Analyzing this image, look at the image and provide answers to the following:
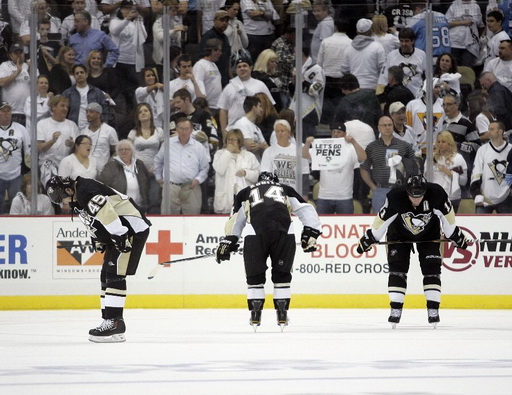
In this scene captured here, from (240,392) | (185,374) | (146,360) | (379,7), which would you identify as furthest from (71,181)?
(379,7)

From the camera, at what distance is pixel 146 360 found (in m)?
7.34

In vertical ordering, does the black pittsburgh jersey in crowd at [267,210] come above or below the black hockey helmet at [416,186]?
below

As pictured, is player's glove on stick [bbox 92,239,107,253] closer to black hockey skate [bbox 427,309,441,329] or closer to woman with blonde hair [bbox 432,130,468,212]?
black hockey skate [bbox 427,309,441,329]

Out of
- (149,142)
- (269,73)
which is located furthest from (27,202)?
(269,73)

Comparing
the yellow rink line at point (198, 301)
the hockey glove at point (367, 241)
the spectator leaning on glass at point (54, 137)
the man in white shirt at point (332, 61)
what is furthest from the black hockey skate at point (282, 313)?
the spectator leaning on glass at point (54, 137)

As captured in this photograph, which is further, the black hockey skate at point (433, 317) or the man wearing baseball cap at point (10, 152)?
the man wearing baseball cap at point (10, 152)

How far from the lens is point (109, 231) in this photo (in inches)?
346

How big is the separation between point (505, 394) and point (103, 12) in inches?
334

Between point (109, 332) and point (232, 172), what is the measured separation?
4176 millimetres

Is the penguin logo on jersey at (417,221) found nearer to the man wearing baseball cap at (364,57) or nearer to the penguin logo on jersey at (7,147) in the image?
the man wearing baseball cap at (364,57)

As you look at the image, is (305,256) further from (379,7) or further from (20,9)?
(20,9)

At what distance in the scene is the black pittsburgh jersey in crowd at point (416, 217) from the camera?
33.0 ft

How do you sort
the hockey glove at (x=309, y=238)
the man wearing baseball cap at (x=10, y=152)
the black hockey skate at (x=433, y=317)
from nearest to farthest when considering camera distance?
the black hockey skate at (x=433, y=317) → the hockey glove at (x=309, y=238) → the man wearing baseball cap at (x=10, y=152)

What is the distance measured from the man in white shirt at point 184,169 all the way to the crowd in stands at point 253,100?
0.05ft
